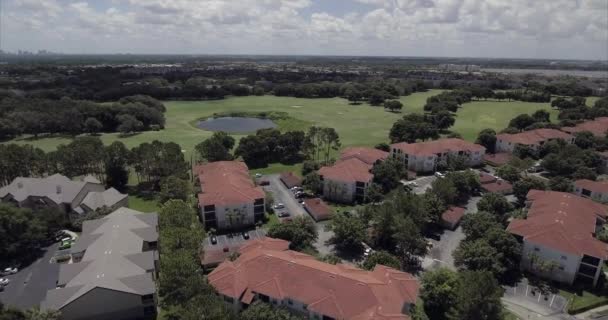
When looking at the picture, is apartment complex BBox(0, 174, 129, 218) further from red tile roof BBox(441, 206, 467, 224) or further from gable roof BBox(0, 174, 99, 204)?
red tile roof BBox(441, 206, 467, 224)

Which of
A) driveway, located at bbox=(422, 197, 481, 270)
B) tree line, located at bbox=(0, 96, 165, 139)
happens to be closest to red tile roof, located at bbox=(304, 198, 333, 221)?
driveway, located at bbox=(422, 197, 481, 270)

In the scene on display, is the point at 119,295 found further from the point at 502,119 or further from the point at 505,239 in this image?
the point at 502,119

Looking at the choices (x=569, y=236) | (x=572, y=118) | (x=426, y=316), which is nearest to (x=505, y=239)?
(x=569, y=236)

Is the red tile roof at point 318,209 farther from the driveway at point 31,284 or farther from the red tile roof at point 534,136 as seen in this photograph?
the red tile roof at point 534,136

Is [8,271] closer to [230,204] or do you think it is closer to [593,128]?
[230,204]

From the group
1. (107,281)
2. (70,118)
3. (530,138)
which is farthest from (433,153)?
(70,118)

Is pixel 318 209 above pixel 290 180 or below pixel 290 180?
below

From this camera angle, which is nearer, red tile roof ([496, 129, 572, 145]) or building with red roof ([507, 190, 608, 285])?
building with red roof ([507, 190, 608, 285])
